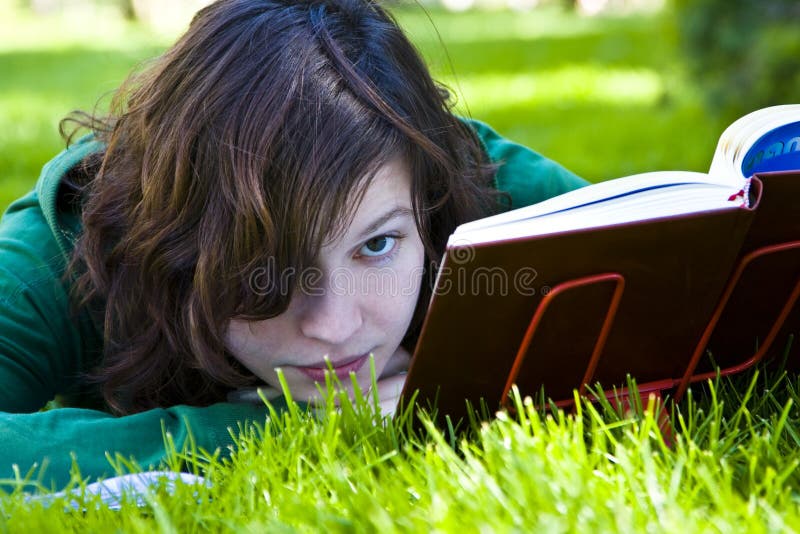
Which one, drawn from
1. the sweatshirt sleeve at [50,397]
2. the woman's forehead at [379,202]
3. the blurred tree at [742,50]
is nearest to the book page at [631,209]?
the woman's forehead at [379,202]

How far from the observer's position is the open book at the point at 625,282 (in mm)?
1427

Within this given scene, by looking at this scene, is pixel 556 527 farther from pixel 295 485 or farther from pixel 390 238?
pixel 390 238

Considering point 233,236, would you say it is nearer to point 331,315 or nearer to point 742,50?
point 331,315

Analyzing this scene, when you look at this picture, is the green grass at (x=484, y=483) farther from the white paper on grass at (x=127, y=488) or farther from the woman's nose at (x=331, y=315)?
the woman's nose at (x=331, y=315)

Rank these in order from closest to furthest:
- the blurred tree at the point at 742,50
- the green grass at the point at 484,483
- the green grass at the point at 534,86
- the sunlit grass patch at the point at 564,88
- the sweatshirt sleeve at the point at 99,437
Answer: the green grass at the point at 484,483, the sweatshirt sleeve at the point at 99,437, the blurred tree at the point at 742,50, the green grass at the point at 534,86, the sunlit grass patch at the point at 564,88

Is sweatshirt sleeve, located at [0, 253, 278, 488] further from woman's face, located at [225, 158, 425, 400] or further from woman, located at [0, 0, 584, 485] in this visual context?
woman's face, located at [225, 158, 425, 400]

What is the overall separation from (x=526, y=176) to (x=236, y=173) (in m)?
0.91

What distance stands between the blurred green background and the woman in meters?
0.40

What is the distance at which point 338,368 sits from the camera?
1830mm

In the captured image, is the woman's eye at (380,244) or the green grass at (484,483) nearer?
the green grass at (484,483)

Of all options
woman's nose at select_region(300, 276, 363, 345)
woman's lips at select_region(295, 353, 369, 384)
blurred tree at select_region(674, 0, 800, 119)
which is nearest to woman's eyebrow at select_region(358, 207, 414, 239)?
woman's nose at select_region(300, 276, 363, 345)

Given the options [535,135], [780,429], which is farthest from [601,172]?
[780,429]

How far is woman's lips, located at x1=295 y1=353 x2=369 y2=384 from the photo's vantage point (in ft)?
5.92

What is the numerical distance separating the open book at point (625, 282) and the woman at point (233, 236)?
26 centimetres
